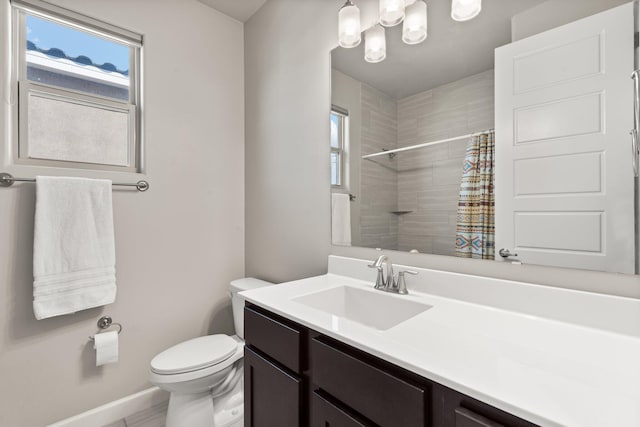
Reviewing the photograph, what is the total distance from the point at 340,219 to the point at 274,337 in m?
0.69

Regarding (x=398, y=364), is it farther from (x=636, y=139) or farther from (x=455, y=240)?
(x=636, y=139)

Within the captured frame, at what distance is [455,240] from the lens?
3.61 ft

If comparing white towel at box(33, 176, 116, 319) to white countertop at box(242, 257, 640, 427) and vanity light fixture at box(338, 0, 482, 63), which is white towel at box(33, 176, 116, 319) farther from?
vanity light fixture at box(338, 0, 482, 63)

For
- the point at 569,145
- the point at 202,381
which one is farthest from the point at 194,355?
the point at 569,145

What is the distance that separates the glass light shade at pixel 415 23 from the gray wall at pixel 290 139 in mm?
208

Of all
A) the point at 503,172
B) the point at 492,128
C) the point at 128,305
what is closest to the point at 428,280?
the point at 503,172

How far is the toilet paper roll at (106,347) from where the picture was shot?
148 centimetres

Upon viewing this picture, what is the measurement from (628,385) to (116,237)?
6.68 feet

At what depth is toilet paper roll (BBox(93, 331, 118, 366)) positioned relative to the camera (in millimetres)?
1483

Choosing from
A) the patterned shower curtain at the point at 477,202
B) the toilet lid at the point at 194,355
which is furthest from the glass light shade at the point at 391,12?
the toilet lid at the point at 194,355

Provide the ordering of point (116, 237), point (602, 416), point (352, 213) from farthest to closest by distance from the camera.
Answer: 1. point (116, 237)
2. point (352, 213)
3. point (602, 416)

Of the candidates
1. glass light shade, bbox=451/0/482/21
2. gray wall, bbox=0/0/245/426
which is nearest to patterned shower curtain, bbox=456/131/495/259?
glass light shade, bbox=451/0/482/21

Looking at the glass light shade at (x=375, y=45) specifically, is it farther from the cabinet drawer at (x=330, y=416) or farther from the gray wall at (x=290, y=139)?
the cabinet drawer at (x=330, y=416)

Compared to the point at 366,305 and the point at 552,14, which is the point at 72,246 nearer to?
the point at 366,305
